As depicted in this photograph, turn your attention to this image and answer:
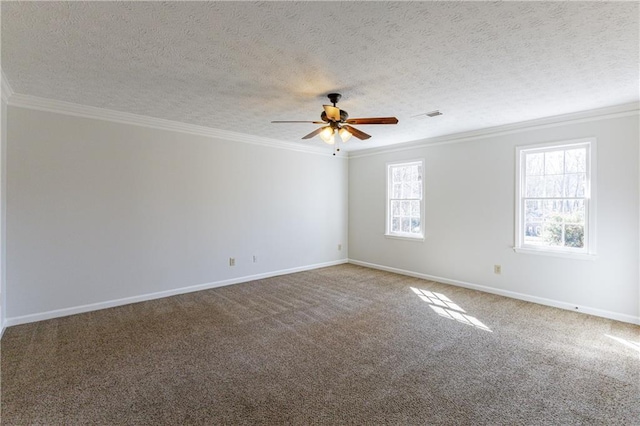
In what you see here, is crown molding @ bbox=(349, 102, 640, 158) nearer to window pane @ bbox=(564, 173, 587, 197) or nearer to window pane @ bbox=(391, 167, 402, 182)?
window pane @ bbox=(391, 167, 402, 182)

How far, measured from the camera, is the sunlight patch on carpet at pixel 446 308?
3.64m

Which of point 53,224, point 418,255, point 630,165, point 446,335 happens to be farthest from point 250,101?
point 630,165

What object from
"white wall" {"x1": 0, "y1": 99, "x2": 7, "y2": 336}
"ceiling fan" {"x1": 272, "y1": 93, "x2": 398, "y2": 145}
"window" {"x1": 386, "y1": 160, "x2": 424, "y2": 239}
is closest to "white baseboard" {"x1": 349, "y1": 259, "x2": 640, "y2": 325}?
"window" {"x1": 386, "y1": 160, "x2": 424, "y2": 239}

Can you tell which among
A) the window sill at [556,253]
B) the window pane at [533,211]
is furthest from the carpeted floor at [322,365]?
the window pane at [533,211]

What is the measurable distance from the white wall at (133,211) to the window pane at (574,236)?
4.21 m

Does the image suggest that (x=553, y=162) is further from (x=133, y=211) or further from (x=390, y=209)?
(x=133, y=211)

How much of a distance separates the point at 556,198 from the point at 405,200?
241 cm

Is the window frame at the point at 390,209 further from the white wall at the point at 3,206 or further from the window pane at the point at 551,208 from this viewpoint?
the white wall at the point at 3,206

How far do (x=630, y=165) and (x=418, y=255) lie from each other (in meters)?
3.12

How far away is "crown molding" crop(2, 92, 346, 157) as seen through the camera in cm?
355

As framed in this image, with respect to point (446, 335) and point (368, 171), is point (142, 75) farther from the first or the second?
point (368, 171)

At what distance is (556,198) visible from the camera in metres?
4.21

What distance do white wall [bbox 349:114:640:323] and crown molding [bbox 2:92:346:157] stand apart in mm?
2398

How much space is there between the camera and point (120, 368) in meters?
2.61
